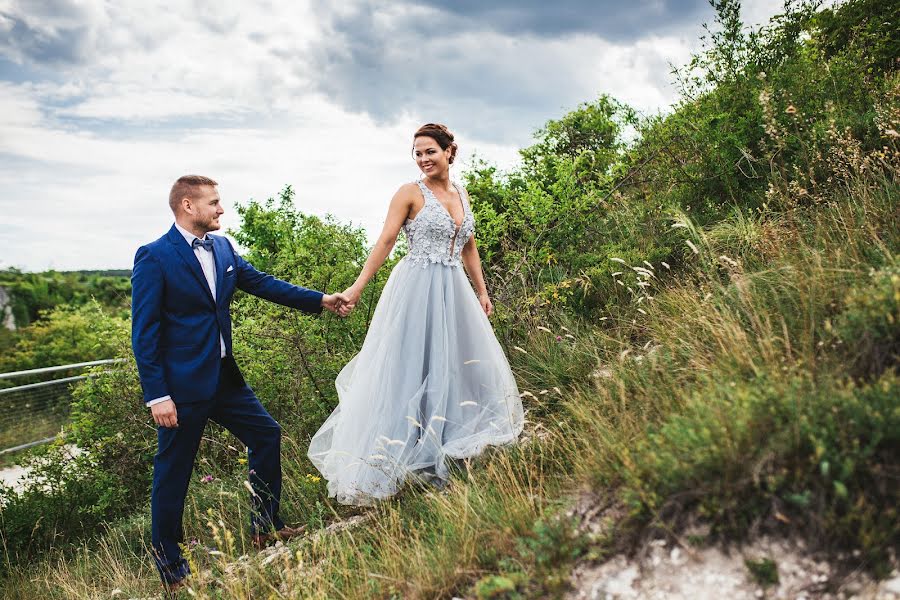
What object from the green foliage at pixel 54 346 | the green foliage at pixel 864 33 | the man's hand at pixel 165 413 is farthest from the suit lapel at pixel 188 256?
the green foliage at pixel 54 346

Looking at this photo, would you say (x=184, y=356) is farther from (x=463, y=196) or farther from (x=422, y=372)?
(x=463, y=196)

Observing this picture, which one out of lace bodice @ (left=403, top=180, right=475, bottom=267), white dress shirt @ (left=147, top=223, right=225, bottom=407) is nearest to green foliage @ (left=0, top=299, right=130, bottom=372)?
white dress shirt @ (left=147, top=223, right=225, bottom=407)

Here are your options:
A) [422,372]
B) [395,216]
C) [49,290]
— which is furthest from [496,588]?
[49,290]

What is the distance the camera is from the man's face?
4043 mm

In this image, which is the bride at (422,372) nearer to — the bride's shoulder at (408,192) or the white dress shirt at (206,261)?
the bride's shoulder at (408,192)

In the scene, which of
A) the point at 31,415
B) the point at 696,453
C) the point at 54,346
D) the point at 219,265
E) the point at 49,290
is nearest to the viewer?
the point at 696,453

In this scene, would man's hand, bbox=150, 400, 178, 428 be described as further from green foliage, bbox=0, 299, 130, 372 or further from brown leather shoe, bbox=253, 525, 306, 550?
green foliage, bbox=0, 299, 130, 372

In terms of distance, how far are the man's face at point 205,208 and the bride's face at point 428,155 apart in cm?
135

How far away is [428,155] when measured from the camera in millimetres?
4320

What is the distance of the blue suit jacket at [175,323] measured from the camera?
376 cm

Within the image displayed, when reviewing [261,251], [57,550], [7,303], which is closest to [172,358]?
[57,550]

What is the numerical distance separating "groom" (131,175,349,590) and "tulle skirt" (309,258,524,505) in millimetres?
575

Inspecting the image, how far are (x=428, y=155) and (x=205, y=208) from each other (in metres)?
1.49

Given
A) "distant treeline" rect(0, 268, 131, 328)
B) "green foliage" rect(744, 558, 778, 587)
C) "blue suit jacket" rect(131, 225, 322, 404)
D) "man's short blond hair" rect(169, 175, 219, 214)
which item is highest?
"distant treeline" rect(0, 268, 131, 328)
